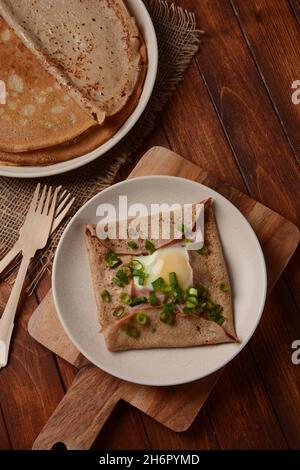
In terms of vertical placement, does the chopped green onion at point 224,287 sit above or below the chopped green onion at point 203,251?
below

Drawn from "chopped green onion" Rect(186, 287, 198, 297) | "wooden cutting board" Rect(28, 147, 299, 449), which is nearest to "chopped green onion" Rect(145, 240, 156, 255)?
"chopped green onion" Rect(186, 287, 198, 297)

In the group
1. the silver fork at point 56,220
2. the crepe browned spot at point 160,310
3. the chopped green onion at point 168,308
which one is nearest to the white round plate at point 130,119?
the silver fork at point 56,220

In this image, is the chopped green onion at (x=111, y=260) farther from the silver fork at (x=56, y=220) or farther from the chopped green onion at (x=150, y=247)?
the silver fork at (x=56, y=220)

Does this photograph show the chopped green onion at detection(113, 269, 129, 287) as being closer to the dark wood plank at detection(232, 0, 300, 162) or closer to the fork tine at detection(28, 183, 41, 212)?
the fork tine at detection(28, 183, 41, 212)

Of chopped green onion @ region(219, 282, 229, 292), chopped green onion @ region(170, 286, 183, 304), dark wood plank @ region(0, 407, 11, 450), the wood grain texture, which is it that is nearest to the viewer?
chopped green onion @ region(170, 286, 183, 304)

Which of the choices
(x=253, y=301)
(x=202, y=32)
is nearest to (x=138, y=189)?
(x=253, y=301)

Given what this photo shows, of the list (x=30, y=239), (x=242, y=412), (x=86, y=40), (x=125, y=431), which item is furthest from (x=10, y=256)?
(x=242, y=412)

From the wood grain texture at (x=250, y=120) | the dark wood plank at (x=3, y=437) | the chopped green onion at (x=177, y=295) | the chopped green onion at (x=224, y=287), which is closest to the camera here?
the chopped green onion at (x=177, y=295)
